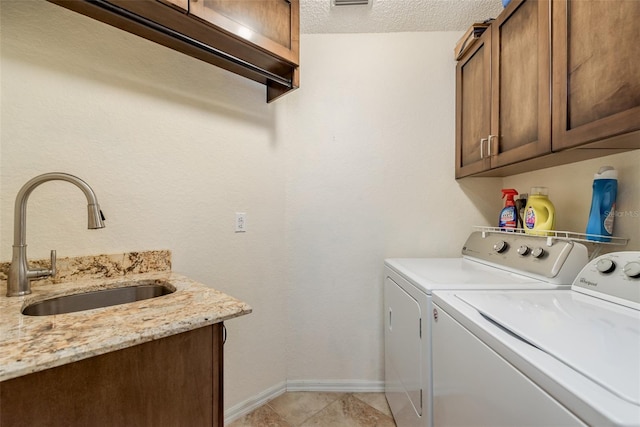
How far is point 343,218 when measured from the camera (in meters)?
1.94

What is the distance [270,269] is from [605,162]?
6.06ft

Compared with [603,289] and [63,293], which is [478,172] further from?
[63,293]

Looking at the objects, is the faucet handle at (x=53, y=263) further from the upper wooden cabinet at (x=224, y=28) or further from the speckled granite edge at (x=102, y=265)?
the upper wooden cabinet at (x=224, y=28)

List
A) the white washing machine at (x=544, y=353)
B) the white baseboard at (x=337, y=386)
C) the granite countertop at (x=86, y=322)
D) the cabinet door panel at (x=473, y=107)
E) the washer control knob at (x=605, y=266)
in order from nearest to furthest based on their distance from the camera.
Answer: the white washing machine at (x=544, y=353) < the granite countertop at (x=86, y=322) < the washer control knob at (x=605, y=266) < the cabinet door panel at (x=473, y=107) < the white baseboard at (x=337, y=386)

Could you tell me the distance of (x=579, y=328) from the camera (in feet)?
2.28

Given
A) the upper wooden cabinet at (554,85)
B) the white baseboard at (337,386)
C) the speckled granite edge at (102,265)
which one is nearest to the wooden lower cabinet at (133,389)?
the speckled granite edge at (102,265)

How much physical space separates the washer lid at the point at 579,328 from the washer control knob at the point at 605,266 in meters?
0.11

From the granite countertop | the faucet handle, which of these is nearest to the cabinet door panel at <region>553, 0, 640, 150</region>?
the granite countertop

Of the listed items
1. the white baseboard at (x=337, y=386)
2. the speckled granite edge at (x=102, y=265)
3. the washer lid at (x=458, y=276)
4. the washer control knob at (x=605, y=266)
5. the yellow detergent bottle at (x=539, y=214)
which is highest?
the yellow detergent bottle at (x=539, y=214)

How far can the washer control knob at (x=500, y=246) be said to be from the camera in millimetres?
1431

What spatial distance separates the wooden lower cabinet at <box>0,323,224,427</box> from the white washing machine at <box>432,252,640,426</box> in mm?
781

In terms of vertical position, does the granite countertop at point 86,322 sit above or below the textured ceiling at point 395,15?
below

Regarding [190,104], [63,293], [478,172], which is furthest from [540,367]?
[190,104]

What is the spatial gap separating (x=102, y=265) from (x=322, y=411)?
4.95 ft
